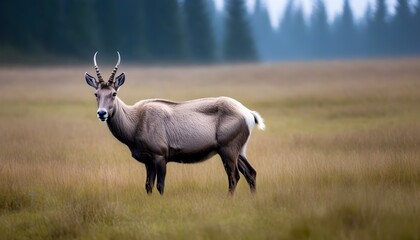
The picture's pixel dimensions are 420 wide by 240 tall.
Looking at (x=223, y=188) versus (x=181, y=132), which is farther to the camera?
(x=223, y=188)

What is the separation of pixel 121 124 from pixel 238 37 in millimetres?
67629

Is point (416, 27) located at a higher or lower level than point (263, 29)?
lower

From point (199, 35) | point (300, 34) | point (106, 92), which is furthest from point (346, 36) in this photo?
point (106, 92)

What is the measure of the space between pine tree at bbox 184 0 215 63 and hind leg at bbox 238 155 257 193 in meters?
63.3

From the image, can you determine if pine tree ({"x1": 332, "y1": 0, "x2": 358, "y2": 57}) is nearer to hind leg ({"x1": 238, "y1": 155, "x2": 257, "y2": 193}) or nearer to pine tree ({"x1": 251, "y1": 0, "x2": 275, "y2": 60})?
pine tree ({"x1": 251, "y1": 0, "x2": 275, "y2": 60})

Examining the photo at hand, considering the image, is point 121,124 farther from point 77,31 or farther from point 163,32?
point 163,32

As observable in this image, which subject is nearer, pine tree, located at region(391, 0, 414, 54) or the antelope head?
the antelope head

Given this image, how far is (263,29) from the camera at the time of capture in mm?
139750

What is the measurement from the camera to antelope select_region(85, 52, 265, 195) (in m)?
10.0

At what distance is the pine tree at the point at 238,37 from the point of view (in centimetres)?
7519

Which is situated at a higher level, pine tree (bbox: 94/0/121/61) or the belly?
pine tree (bbox: 94/0/121/61)

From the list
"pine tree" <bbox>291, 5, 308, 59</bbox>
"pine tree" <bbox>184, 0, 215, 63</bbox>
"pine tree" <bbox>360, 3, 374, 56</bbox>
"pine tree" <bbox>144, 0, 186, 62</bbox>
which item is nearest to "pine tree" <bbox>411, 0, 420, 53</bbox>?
"pine tree" <bbox>360, 3, 374, 56</bbox>

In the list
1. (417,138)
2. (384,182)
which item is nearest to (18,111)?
(417,138)

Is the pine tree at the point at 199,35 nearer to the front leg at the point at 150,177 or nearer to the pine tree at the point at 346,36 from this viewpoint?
the pine tree at the point at 346,36
